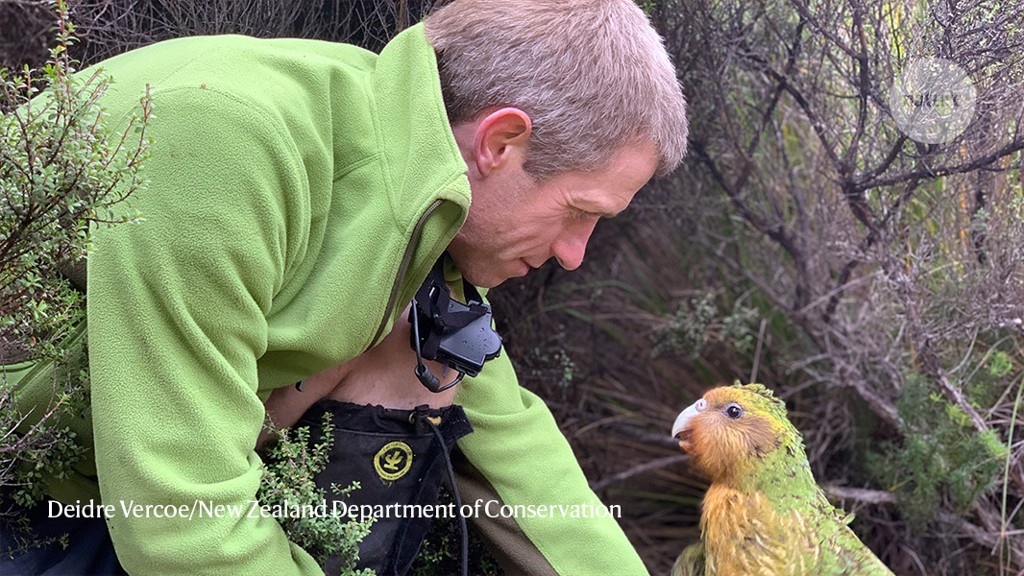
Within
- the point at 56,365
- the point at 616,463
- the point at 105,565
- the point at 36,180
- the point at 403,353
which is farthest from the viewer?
the point at 616,463

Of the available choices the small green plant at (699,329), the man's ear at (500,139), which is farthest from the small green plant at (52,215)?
the small green plant at (699,329)

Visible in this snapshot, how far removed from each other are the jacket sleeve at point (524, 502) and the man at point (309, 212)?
0.73 ft

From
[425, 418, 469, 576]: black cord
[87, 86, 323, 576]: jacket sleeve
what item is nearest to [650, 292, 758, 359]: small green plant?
[425, 418, 469, 576]: black cord

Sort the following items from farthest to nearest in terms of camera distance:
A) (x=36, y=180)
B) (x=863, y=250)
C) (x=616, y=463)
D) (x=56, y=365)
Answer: (x=616, y=463)
(x=863, y=250)
(x=56, y=365)
(x=36, y=180)

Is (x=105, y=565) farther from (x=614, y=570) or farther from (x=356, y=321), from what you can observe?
(x=614, y=570)

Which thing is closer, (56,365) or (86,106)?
Answer: (86,106)

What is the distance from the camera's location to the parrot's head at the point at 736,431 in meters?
2.16

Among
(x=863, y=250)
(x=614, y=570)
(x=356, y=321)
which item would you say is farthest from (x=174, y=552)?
(x=863, y=250)

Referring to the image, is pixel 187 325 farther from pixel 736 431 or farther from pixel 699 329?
pixel 699 329

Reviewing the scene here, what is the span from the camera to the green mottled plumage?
2105 millimetres

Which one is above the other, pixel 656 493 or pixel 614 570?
pixel 614 570

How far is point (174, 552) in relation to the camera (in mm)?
1521

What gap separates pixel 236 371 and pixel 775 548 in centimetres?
117

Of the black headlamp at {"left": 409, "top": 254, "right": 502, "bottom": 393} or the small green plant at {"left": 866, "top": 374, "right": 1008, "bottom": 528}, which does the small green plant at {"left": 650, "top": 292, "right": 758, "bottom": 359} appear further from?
the black headlamp at {"left": 409, "top": 254, "right": 502, "bottom": 393}
